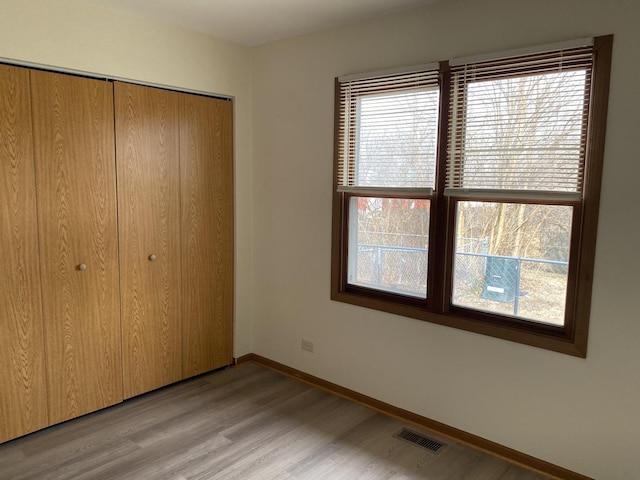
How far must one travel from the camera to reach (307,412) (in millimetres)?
3152

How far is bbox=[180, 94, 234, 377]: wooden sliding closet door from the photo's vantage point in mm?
3408

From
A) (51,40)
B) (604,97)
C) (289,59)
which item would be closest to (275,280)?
(289,59)

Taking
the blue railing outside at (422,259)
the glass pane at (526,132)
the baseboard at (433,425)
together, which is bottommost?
the baseboard at (433,425)

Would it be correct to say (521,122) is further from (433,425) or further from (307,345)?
(307,345)

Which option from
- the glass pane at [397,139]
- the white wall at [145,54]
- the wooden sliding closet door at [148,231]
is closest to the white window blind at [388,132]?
the glass pane at [397,139]

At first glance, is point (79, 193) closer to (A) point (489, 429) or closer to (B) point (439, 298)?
(B) point (439, 298)

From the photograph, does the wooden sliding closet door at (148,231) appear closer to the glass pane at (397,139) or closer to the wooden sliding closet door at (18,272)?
the wooden sliding closet door at (18,272)

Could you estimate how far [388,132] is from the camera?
118 inches

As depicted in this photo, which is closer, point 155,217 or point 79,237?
point 79,237

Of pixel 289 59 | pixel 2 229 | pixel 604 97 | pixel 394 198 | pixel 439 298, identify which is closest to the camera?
pixel 604 97

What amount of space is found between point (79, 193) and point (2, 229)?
45cm

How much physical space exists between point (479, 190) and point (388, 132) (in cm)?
73

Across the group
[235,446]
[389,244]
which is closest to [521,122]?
[389,244]

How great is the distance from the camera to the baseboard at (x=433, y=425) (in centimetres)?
249
